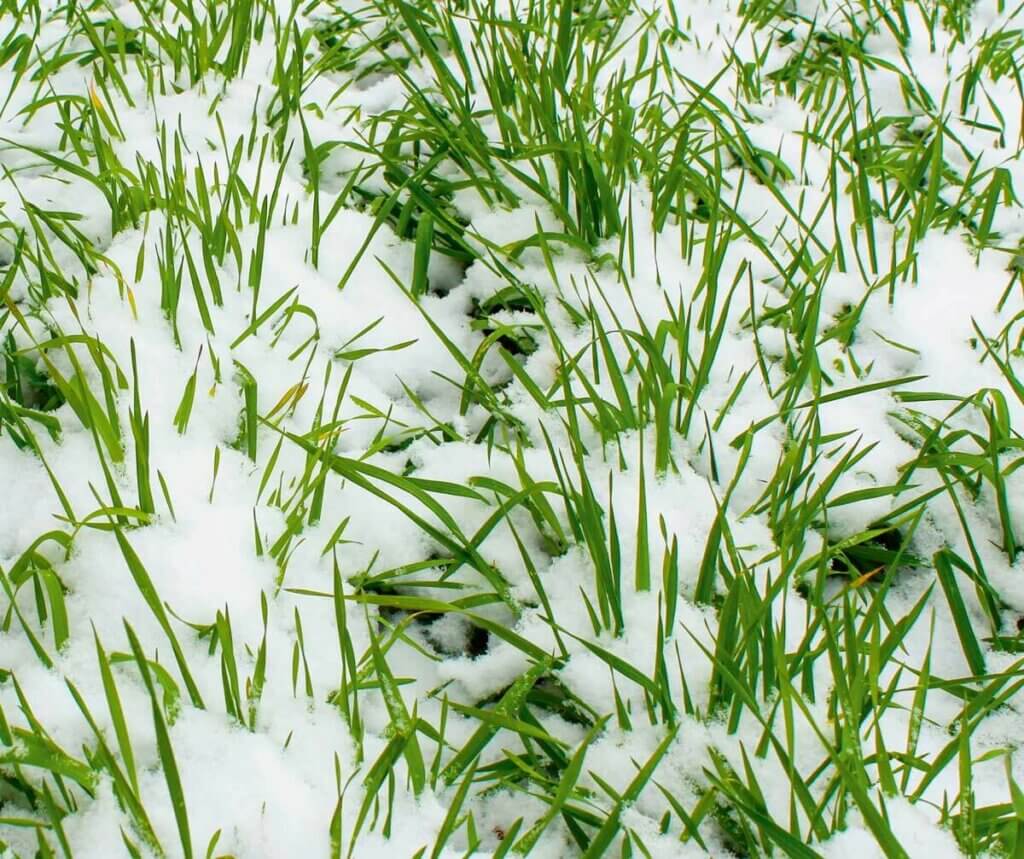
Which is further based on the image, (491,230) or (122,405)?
(491,230)

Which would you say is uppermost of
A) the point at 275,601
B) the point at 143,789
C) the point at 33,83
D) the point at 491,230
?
the point at 33,83

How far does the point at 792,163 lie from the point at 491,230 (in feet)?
2.21

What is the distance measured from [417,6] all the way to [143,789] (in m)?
1.71

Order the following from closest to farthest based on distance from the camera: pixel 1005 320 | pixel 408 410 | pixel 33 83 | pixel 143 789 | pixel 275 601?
pixel 143 789 < pixel 275 601 < pixel 408 410 < pixel 1005 320 < pixel 33 83

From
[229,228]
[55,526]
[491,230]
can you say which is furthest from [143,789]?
[491,230]

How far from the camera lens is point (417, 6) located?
2.06 meters

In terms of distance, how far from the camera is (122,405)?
50.6 inches

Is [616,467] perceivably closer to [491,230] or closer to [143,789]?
[491,230]

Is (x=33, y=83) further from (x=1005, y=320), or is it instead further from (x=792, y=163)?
(x=1005, y=320)

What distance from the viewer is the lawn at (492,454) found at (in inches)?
38.9

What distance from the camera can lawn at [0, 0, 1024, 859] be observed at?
0.99m

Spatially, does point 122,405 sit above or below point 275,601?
above

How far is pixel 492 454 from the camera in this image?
1349 millimetres

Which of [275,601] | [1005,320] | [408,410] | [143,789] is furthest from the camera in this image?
[1005,320]
